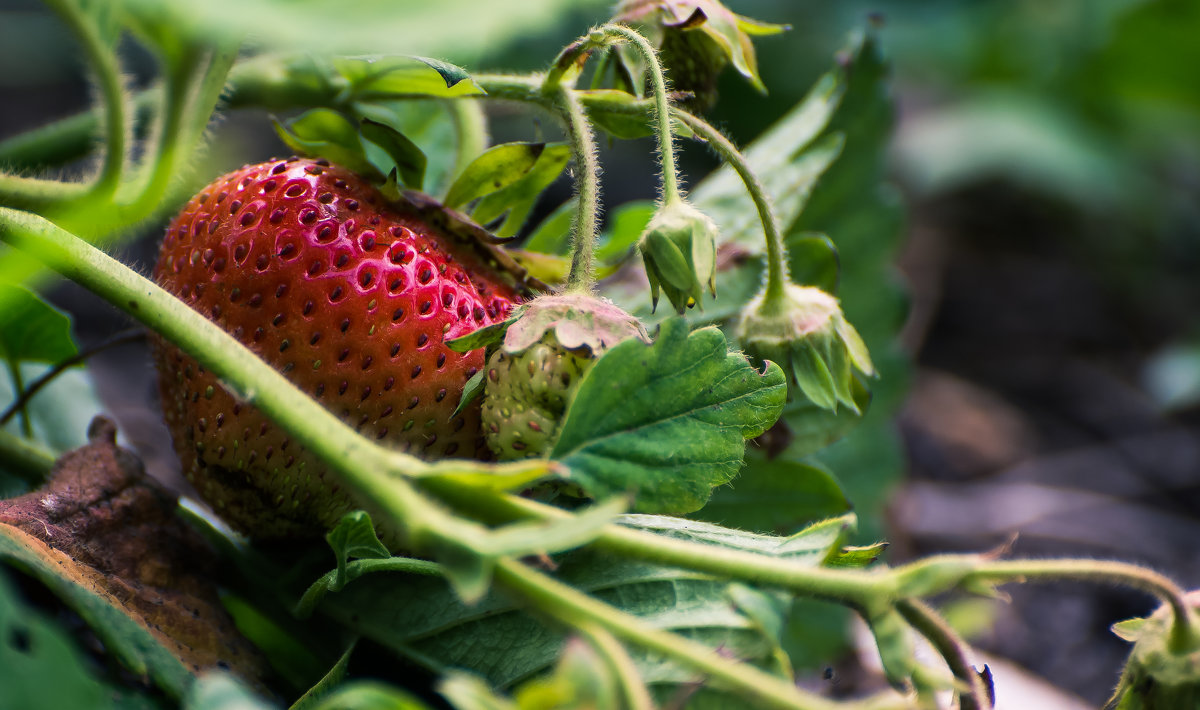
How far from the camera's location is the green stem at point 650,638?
0.33 meters

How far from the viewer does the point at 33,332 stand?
66 centimetres

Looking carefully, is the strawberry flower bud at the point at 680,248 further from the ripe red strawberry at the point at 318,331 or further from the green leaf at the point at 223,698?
the green leaf at the point at 223,698

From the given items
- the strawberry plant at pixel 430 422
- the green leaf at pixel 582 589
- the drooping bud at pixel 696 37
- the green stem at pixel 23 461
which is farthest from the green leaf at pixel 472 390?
the green stem at pixel 23 461

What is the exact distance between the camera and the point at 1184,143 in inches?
109

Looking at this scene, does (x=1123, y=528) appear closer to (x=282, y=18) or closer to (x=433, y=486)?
(x=433, y=486)

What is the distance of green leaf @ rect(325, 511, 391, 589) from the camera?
19.5 inches

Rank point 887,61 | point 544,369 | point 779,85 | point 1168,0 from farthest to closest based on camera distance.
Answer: point 779,85, point 1168,0, point 887,61, point 544,369

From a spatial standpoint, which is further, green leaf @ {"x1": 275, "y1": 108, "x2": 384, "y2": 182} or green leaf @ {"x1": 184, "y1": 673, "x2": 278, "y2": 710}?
green leaf @ {"x1": 275, "y1": 108, "x2": 384, "y2": 182}

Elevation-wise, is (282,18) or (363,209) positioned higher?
(282,18)

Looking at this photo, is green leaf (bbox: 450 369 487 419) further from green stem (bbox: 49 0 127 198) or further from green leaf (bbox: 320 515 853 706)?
green stem (bbox: 49 0 127 198)

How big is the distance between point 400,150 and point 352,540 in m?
0.27

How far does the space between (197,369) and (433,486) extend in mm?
280

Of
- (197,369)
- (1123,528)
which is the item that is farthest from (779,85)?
(197,369)

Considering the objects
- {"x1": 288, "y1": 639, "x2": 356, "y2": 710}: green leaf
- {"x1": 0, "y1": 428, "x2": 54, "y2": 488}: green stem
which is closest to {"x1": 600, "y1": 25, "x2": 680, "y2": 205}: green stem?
{"x1": 288, "y1": 639, "x2": 356, "y2": 710}: green leaf
